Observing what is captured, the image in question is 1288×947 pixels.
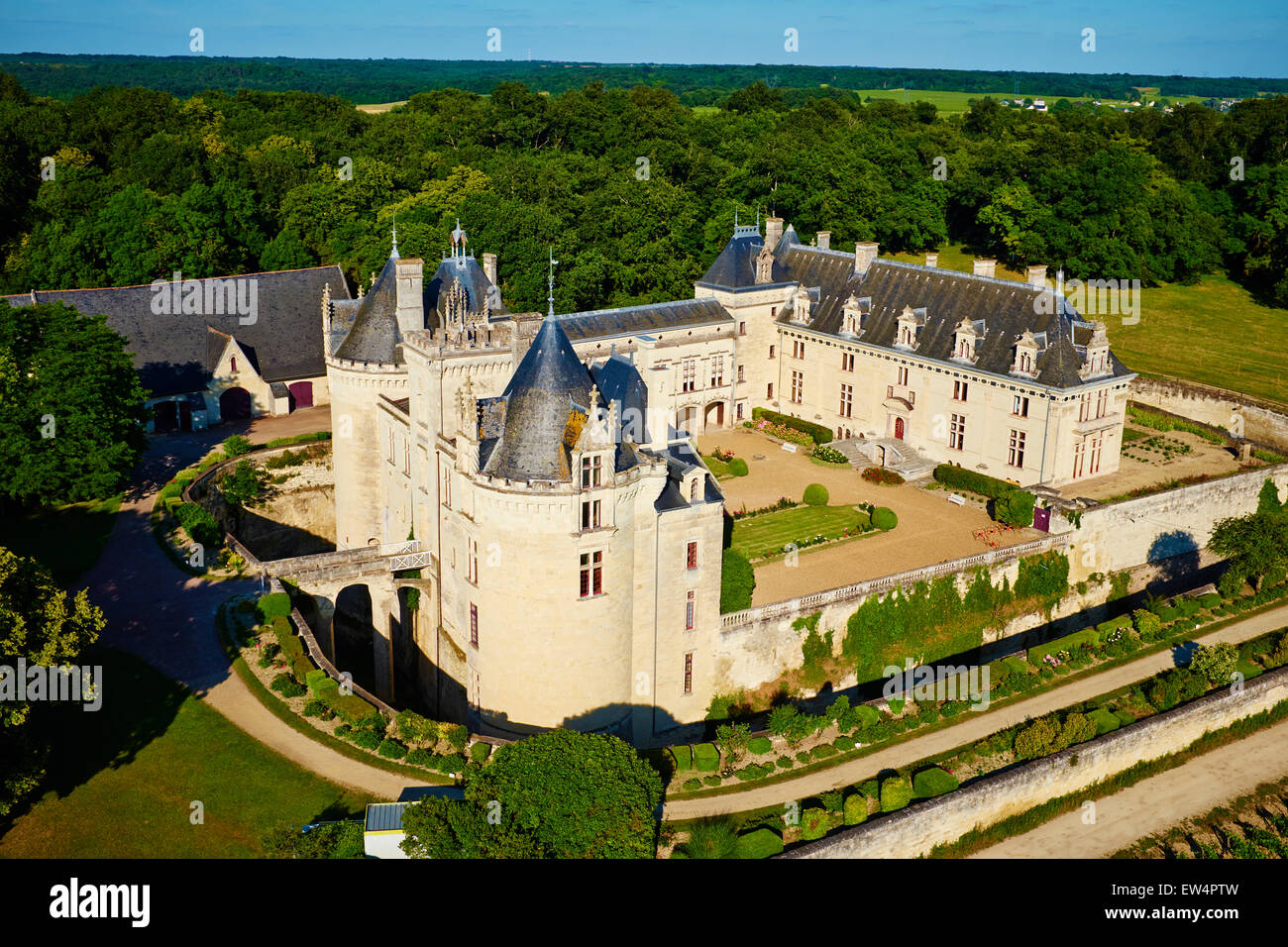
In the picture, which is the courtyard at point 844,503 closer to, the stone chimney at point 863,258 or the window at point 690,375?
the window at point 690,375

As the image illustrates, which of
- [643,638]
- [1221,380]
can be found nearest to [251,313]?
[643,638]

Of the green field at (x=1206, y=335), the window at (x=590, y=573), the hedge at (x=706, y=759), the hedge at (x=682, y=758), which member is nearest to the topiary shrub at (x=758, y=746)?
the hedge at (x=706, y=759)

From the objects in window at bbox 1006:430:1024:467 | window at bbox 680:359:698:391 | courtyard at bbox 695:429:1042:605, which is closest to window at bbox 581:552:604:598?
courtyard at bbox 695:429:1042:605

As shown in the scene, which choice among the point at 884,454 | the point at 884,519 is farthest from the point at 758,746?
the point at 884,454

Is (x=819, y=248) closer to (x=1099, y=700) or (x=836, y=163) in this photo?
(x=836, y=163)

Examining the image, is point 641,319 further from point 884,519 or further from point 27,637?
point 27,637
